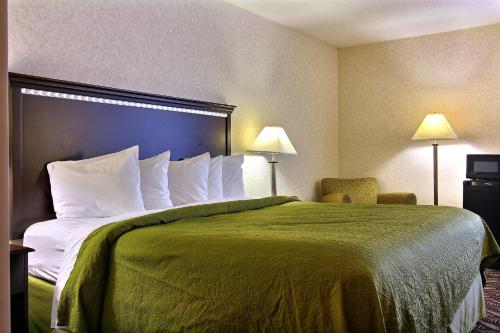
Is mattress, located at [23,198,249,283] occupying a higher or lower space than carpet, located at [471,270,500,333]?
higher

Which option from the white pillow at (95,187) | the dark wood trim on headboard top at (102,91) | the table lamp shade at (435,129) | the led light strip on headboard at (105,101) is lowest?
the white pillow at (95,187)

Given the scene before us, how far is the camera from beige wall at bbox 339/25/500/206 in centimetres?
518

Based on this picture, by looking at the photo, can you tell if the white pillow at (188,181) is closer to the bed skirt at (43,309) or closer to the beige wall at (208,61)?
the beige wall at (208,61)

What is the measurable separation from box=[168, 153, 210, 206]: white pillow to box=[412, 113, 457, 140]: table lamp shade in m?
2.55

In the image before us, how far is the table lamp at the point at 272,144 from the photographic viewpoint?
4406 millimetres

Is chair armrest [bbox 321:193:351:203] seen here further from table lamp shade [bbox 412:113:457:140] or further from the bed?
the bed

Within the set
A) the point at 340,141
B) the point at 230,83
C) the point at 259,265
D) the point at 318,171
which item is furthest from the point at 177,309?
the point at 340,141

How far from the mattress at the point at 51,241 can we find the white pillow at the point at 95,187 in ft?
0.43

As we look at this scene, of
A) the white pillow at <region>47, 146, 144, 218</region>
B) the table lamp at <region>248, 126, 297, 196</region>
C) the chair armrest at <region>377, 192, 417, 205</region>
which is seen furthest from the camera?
the chair armrest at <region>377, 192, 417, 205</region>

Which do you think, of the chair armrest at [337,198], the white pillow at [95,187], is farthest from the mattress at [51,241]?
the chair armrest at [337,198]

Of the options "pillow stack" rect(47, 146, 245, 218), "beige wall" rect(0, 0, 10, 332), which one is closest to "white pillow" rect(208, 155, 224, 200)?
"pillow stack" rect(47, 146, 245, 218)

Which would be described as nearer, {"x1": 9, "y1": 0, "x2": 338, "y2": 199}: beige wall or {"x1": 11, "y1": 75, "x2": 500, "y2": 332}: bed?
{"x1": 11, "y1": 75, "x2": 500, "y2": 332}: bed

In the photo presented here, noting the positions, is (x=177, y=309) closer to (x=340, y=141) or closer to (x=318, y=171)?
(x=318, y=171)

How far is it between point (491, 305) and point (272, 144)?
2081mm
